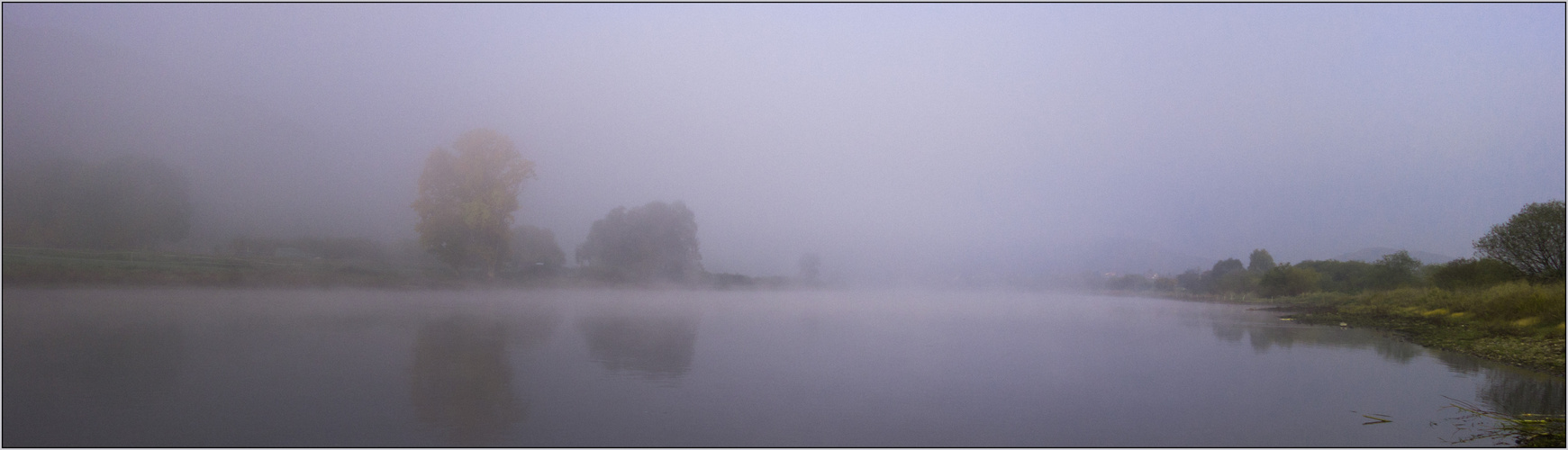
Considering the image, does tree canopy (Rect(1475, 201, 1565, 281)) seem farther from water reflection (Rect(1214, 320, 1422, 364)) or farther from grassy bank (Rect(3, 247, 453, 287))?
grassy bank (Rect(3, 247, 453, 287))

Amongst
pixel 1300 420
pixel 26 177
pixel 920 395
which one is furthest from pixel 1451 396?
pixel 26 177

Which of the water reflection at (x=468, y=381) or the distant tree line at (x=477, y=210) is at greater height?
the distant tree line at (x=477, y=210)

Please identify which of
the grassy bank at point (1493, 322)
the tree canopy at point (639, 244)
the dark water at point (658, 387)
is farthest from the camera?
the tree canopy at point (639, 244)

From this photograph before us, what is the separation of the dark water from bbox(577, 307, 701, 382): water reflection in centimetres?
8

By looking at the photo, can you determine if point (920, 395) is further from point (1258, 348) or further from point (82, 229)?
point (82, 229)

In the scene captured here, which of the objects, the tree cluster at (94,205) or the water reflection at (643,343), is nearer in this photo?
the water reflection at (643,343)

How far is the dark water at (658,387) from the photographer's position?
17.5 ft

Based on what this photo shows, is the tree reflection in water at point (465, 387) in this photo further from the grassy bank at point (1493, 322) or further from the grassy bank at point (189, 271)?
the grassy bank at point (1493, 322)

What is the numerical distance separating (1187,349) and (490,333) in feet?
45.2

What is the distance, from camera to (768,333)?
47.4 ft

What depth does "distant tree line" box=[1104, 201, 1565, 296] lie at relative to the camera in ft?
72.8

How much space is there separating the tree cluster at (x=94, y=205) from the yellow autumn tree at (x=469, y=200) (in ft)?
23.2

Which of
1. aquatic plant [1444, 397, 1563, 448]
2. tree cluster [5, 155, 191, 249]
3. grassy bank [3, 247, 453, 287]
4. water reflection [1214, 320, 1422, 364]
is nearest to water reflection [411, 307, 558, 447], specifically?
aquatic plant [1444, 397, 1563, 448]

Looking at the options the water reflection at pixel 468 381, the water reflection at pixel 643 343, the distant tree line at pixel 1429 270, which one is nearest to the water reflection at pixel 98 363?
the water reflection at pixel 468 381
